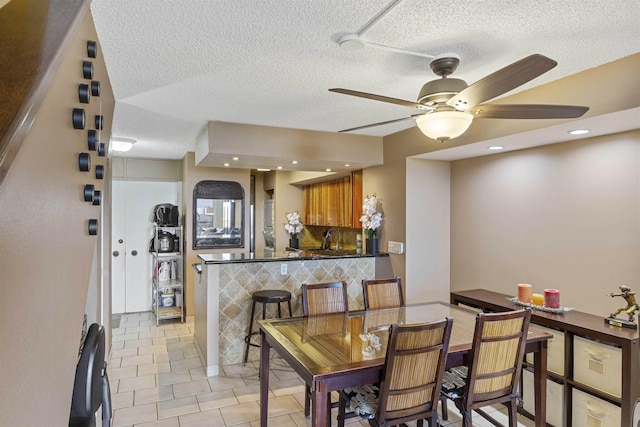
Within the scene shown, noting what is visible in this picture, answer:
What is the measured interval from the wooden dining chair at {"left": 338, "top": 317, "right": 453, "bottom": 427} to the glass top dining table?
10 centimetres

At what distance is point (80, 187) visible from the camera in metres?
1.39

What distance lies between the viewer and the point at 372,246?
439cm

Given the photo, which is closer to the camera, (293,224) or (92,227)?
(92,227)

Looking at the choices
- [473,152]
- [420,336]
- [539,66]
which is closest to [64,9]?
[539,66]

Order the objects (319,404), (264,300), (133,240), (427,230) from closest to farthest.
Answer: (319,404) → (264,300) → (427,230) → (133,240)

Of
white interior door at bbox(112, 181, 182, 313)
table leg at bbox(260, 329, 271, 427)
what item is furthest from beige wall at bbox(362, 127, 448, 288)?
white interior door at bbox(112, 181, 182, 313)

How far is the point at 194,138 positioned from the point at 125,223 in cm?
227

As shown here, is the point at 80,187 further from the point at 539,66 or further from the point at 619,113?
the point at 619,113

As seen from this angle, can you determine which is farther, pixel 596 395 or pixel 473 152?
pixel 473 152

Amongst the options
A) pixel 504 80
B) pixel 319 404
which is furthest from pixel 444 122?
pixel 319 404

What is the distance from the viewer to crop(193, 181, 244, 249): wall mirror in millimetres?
5406

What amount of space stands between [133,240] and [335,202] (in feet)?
10.2

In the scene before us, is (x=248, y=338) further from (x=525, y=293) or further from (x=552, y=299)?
(x=552, y=299)

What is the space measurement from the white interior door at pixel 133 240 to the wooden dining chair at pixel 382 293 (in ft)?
13.2
